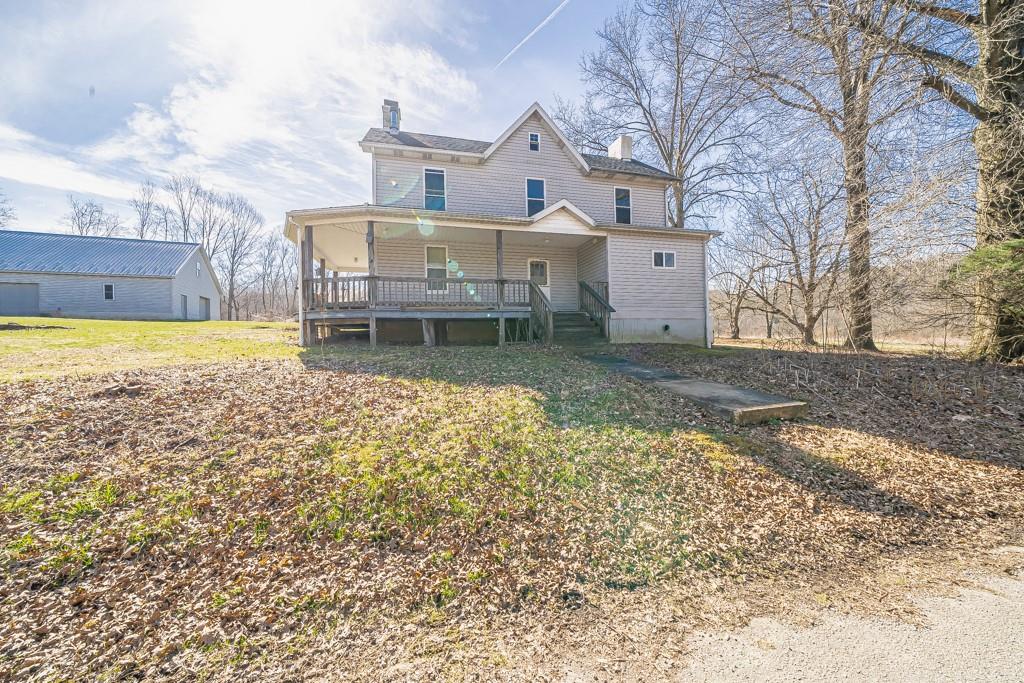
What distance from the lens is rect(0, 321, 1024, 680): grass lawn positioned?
2275 millimetres

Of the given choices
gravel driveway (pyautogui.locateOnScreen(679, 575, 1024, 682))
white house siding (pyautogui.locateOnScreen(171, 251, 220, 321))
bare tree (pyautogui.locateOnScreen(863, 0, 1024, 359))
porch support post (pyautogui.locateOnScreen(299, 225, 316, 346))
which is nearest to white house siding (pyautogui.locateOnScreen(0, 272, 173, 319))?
white house siding (pyautogui.locateOnScreen(171, 251, 220, 321))

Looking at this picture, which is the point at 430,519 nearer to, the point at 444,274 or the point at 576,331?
the point at 576,331

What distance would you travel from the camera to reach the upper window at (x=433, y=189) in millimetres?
13750

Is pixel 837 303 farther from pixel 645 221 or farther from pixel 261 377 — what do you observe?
pixel 261 377

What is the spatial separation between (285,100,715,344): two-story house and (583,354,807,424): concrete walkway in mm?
4449

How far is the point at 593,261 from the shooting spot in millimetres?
14336

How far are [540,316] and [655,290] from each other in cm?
457

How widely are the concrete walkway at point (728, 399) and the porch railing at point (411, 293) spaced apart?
5.14 metres

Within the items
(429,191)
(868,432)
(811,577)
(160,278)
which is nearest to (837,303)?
(868,432)

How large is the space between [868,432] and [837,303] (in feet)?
21.1

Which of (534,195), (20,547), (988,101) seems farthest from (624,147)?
(20,547)

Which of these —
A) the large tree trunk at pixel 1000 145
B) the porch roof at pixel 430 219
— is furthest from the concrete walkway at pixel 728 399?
the porch roof at pixel 430 219

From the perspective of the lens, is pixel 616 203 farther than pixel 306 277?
Yes

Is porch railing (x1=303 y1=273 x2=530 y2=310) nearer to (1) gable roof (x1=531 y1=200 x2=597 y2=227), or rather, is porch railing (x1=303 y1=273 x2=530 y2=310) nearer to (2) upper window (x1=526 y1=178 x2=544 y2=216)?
(1) gable roof (x1=531 y1=200 x2=597 y2=227)
